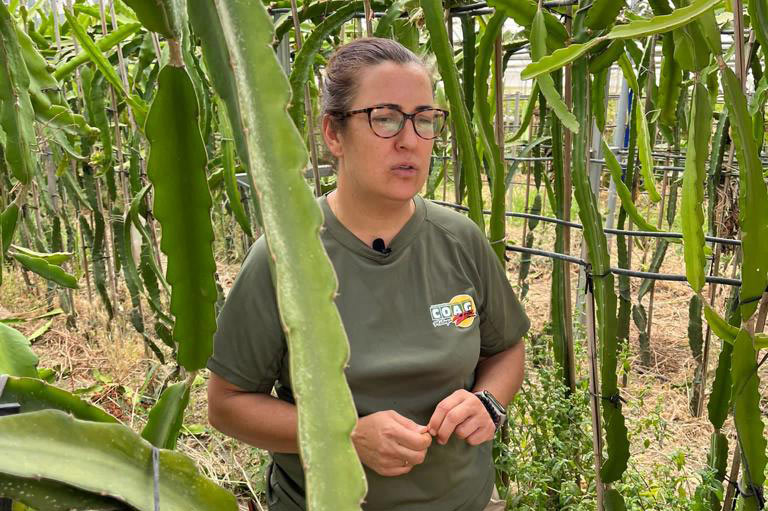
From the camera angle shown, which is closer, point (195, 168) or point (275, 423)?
point (195, 168)

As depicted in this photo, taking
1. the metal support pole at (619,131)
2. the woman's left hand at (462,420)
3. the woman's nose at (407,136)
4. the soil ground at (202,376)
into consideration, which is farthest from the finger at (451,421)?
the metal support pole at (619,131)

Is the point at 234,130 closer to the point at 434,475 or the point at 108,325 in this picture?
the point at 434,475

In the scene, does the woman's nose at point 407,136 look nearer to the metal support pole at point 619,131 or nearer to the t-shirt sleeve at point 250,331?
the t-shirt sleeve at point 250,331

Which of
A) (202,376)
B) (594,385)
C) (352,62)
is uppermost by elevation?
(352,62)

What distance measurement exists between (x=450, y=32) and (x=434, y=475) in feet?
2.55

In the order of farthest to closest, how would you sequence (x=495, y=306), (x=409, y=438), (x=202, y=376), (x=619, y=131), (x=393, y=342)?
1. (x=619, y=131)
2. (x=202, y=376)
3. (x=495, y=306)
4. (x=393, y=342)
5. (x=409, y=438)

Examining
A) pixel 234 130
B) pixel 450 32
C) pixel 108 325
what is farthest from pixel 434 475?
pixel 108 325

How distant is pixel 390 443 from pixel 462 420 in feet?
0.39

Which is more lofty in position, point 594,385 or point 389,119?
point 389,119

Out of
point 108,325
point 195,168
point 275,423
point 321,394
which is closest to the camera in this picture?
point 321,394

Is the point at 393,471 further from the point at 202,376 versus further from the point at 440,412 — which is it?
the point at 202,376

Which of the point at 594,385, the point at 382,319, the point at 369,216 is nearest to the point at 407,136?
the point at 369,216

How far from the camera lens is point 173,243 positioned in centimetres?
60

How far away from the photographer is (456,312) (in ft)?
3.18
